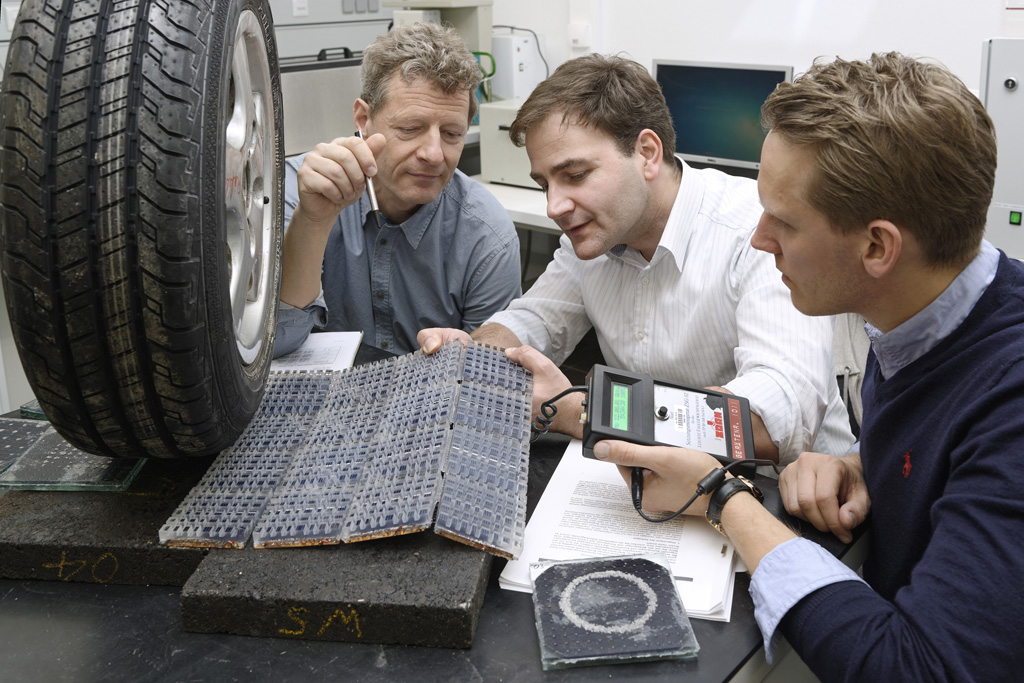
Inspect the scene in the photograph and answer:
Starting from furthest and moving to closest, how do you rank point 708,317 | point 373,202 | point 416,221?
point 416,221 < point 373,202 < point 708,317

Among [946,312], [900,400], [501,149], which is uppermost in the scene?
[946,312]

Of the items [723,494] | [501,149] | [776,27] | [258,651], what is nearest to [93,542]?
[258,651]

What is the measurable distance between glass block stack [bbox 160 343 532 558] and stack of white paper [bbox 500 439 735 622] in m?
0.05

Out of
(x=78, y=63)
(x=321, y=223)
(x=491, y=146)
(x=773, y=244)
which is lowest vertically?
(x=491, y=146)

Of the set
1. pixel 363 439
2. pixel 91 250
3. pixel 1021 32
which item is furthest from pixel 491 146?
pixel 91 250

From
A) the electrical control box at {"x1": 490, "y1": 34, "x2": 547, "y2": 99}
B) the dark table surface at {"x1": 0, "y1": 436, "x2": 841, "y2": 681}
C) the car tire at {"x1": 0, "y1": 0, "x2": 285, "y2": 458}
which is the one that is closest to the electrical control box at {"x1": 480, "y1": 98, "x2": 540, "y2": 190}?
the electrical control box at {"x1": 490, "y1": 34, "x2": 547, "y2": 99}

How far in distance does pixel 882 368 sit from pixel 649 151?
683 mm

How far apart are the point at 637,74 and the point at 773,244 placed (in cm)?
68

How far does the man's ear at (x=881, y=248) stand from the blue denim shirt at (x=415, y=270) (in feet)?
3.39

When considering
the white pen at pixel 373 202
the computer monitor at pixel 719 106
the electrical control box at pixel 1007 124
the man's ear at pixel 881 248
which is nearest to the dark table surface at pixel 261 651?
the man's ear at pixel 881 248

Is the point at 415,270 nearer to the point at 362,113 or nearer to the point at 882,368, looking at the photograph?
the point at 362,113

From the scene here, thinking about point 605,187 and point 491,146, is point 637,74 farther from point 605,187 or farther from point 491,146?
point 491,146

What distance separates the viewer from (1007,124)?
88.8 inches

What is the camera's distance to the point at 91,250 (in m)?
0.77
